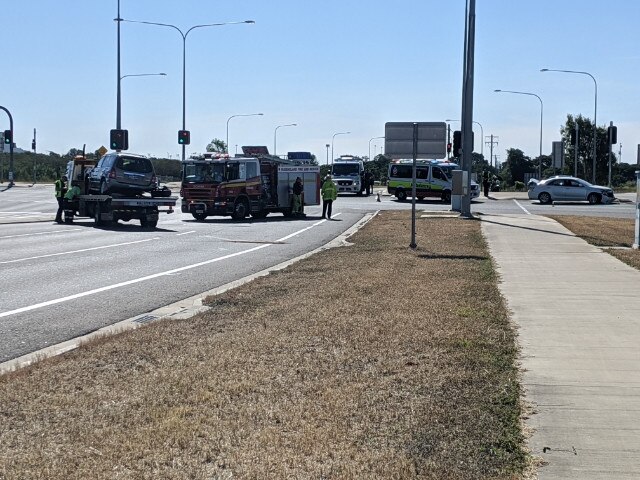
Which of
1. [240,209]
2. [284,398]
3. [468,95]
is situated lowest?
[284,398]

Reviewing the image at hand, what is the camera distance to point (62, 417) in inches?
247

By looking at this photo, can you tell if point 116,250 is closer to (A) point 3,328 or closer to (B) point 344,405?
(A) point 3,328

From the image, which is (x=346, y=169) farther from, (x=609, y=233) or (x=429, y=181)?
(x=609, y=233)

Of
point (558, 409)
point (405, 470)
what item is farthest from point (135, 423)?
point (558, 409)

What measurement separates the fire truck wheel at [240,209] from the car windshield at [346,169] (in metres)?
29.1

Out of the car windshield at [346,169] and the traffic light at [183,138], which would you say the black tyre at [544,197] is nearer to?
the car windshield at [346,169]

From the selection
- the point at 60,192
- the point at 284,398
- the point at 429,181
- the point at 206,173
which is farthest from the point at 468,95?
the point at 284,398

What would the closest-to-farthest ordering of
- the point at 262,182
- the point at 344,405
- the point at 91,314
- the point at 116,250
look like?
1. the point at 344,405
2. the point at 91,314
3. the point at 116,250
4. the point at 262,182

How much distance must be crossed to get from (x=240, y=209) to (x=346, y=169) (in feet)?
97.7

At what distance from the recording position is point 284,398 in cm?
671

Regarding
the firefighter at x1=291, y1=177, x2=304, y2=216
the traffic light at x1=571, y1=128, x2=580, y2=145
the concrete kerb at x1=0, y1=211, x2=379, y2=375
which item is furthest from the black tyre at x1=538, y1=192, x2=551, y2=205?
the concrete kerb at x1=0, y1=211, x2=379, y2=375

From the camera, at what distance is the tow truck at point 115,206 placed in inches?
1218

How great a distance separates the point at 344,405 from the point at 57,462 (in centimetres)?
204

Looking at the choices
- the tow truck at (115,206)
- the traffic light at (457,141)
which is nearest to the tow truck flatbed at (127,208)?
the tow truck at (115,206)
